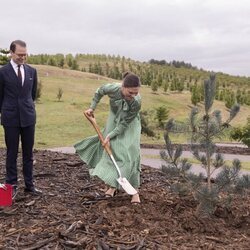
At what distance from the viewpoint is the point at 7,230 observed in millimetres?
4402

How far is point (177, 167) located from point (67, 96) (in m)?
26.5

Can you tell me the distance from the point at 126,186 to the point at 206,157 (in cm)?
87

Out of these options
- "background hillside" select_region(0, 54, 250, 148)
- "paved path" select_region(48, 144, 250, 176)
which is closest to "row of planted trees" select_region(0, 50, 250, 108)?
"background hillside" select_region(0, 54, 250, 148)

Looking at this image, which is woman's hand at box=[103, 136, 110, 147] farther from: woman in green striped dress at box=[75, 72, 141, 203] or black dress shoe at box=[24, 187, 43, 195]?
black dress shoe at box=[24, 187, 43, 195]

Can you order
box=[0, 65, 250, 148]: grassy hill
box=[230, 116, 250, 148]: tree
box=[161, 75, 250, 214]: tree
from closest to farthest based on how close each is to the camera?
1. box=[161, 75, 250, 214]: tree
2. box=[230, 116, 250, 148]: tree
3. box=[0, 65, 250, 148]: grassy hill

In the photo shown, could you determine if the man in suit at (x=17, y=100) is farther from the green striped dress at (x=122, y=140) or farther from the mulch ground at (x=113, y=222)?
the green striped dress at (x=122, y=140)

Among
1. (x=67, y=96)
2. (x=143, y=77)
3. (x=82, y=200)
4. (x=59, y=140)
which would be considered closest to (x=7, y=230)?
(x=82, y=200)

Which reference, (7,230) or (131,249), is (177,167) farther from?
(7,230)

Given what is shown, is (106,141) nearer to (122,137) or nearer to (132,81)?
(122,137)

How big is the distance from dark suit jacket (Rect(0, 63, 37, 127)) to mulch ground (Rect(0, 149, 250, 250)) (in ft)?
2.78

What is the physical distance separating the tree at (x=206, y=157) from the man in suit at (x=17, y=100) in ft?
5.08

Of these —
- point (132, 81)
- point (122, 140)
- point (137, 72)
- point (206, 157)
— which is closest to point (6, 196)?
point (122, 140)

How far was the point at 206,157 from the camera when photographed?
4926mm

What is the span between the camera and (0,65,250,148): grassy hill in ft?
53.2
